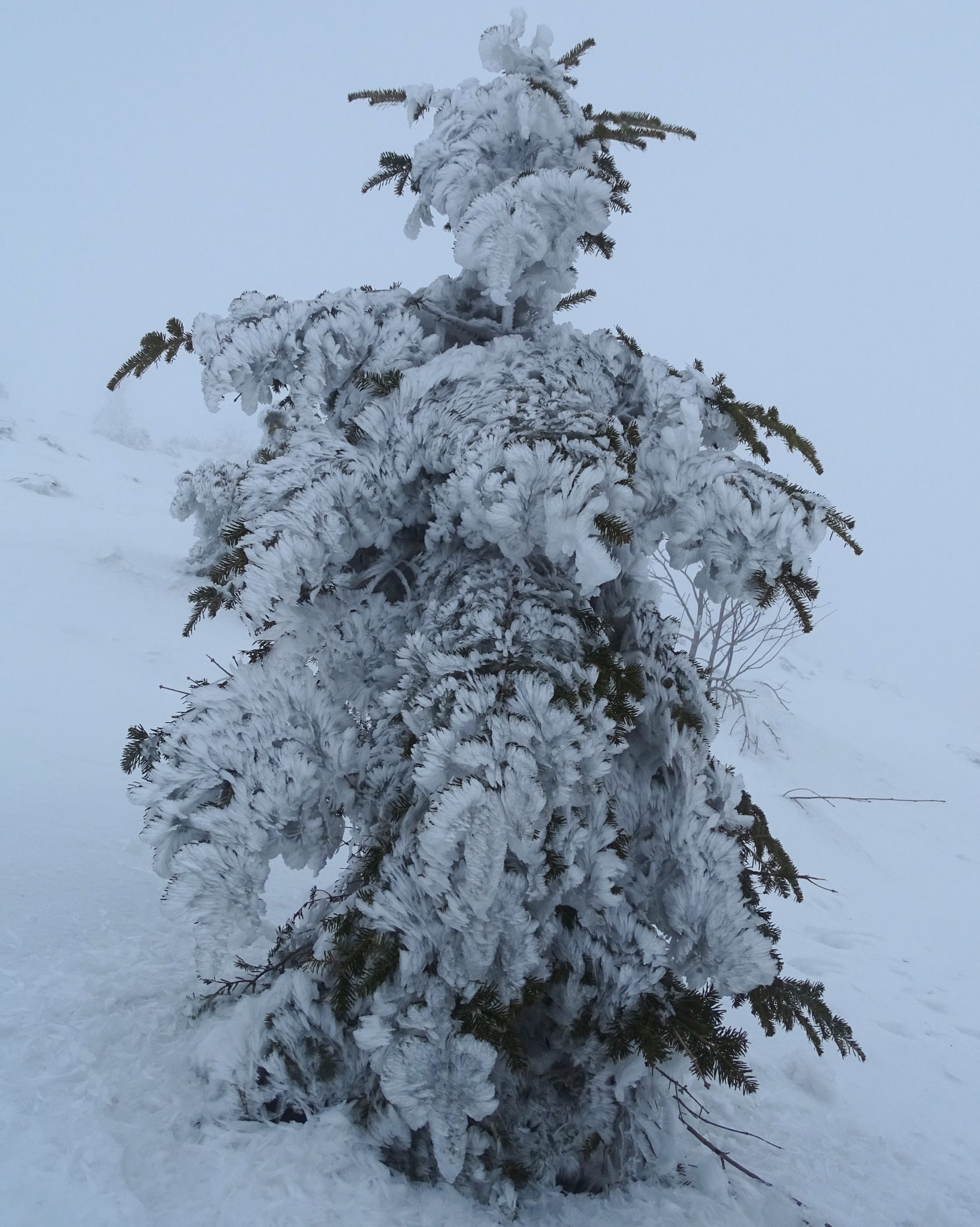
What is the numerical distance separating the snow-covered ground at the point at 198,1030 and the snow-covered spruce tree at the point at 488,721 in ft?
0.81

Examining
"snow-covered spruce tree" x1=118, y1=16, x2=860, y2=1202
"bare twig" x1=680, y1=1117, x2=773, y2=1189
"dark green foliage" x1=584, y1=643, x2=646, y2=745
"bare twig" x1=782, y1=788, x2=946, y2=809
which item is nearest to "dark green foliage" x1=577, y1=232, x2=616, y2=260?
"snow-covered spruce tree" x1=118, y1=16, x2=860, y2=1202

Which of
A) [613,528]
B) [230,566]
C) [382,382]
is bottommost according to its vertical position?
[230,566]

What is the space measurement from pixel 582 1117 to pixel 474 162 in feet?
12.0

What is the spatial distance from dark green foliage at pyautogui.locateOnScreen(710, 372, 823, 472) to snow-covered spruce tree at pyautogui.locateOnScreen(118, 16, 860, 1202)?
0.01 metres

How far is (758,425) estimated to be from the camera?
3.00 metres

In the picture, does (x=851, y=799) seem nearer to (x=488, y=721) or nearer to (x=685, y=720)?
(x=685, y=720)

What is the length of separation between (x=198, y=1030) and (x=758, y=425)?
10.7 ft

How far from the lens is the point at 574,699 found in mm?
2340

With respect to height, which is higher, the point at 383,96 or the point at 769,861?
the point at 383,96

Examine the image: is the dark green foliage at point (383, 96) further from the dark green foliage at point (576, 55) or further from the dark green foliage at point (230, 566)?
the dark green foliage at point (230, 566)

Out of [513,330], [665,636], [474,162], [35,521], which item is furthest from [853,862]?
[35,521]

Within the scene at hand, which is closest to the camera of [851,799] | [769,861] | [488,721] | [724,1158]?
[488,721]

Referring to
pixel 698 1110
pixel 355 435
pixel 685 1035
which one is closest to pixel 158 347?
pixel 355 435

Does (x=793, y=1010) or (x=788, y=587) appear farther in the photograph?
(x=793, y=1010)
